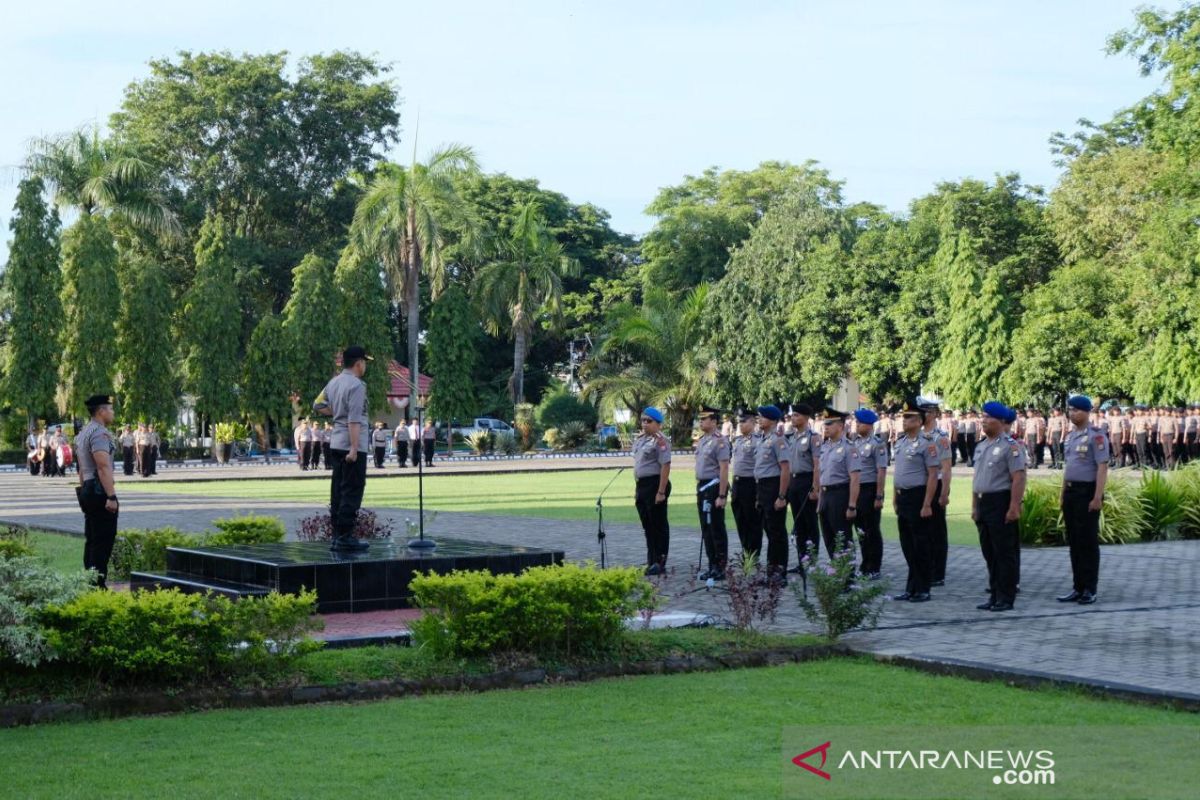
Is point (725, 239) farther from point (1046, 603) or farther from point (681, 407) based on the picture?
point (1046, 603)

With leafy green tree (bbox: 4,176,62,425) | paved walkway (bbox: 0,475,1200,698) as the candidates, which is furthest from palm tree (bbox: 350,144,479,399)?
paved walkway (bbox: 0,475,1200,698)

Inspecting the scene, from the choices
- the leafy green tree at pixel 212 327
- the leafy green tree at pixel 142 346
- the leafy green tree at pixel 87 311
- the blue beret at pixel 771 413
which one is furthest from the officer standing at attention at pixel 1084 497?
the leafy green tree at pixel 212 327

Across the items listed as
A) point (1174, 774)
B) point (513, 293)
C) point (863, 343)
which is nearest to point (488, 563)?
point (1174, 774)

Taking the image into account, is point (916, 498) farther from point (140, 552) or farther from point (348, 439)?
point (140, 552)

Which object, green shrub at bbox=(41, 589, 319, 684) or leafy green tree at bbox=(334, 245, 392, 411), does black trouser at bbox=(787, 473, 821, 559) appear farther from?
leafy green tree at bbox=(334, 245, 392, 411)

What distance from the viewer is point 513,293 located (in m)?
61.8

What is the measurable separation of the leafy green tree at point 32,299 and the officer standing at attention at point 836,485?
40184mm

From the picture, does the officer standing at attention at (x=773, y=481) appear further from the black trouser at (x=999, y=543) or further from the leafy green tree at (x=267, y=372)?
the leafy green tree at (x=267, y=372)

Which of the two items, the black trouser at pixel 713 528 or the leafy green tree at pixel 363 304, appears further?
the leafy green tree at pixel 363 304

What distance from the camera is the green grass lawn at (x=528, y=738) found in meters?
5.96

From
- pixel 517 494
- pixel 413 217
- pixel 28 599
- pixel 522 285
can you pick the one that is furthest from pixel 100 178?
pixel 28 599

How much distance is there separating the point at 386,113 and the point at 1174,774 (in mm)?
59539

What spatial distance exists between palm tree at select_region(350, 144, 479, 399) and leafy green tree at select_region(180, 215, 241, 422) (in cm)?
495

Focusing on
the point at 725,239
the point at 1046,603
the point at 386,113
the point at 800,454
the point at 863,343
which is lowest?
the point at 1046,603
